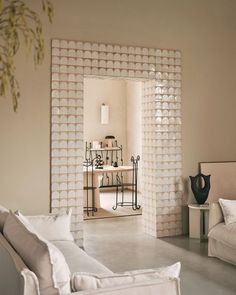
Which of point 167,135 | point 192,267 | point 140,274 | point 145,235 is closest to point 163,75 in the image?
point 167,135

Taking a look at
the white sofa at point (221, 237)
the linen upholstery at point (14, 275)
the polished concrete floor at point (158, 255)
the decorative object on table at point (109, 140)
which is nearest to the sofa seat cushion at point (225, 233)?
the white sofa at point (221, 237)

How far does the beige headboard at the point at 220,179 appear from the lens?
235 inches

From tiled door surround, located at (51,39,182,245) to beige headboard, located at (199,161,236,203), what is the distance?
1.49ft

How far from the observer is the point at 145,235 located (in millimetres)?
Result: 5906

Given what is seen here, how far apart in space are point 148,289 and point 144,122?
14.2ft

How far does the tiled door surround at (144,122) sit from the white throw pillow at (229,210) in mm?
1250

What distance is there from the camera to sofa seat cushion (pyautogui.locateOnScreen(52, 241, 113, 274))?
2959mm

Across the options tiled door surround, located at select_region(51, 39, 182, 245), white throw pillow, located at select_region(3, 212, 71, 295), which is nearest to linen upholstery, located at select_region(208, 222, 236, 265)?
tiled door surround, located at select_region(51, 39, 182, 245)

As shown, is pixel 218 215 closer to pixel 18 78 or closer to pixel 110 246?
pixel 110 246

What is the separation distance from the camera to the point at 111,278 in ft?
6.35

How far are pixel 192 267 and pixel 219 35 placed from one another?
3.63 meters

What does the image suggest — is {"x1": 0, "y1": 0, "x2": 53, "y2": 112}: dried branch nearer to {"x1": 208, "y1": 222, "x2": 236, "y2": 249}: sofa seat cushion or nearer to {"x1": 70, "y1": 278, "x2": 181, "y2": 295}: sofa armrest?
{"x1": 70, "y1": 278, "x2": 181, "y2": 295}: sofa armrest

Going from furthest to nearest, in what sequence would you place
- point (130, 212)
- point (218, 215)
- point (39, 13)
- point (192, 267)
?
point (130, 212)
point (39, 13)
point (218, 215)
point (192, 267)

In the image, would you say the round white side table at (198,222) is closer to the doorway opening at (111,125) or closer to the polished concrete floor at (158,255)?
the polished concrete floor at (158,255)
